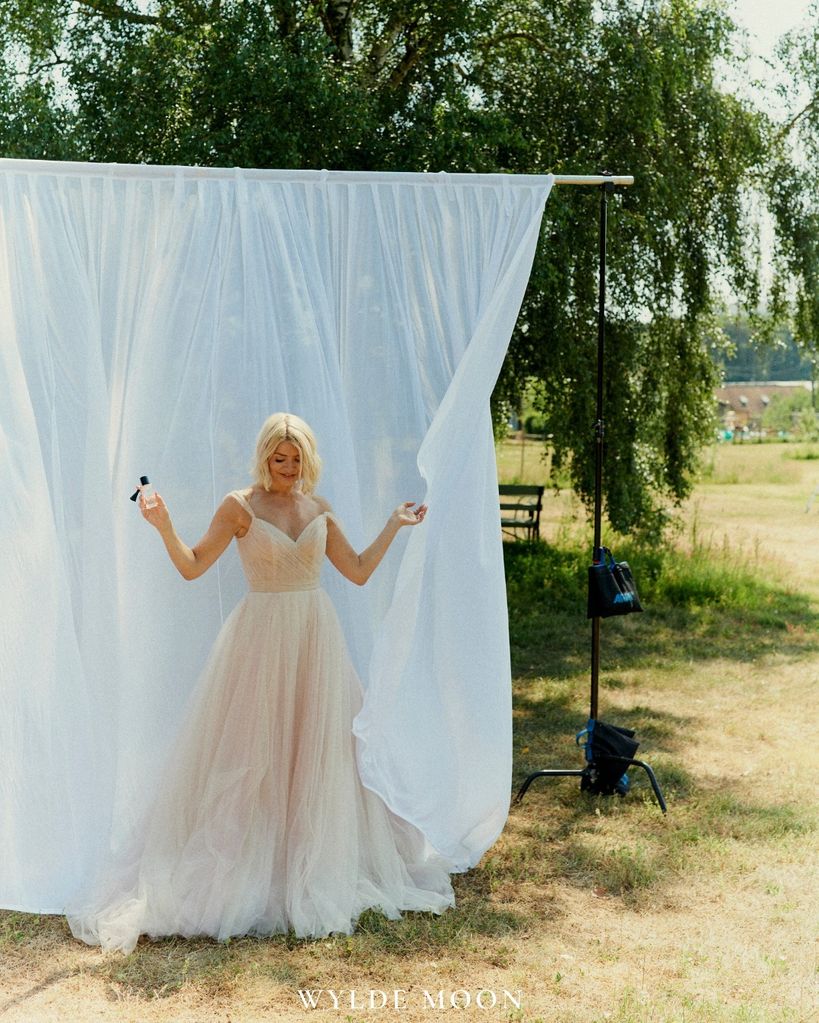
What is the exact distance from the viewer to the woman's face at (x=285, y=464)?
3.27m

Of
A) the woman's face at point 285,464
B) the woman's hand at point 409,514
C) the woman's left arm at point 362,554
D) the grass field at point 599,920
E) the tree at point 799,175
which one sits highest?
the tree at point 799,175

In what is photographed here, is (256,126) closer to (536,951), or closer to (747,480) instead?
(536,951)

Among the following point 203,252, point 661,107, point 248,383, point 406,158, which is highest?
point 661,107

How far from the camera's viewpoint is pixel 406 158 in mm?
5953

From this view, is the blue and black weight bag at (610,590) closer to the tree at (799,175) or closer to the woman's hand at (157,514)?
the woman's hand at (157,514)

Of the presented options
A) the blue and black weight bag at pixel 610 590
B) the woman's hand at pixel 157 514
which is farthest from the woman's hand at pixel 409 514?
the blue and black weight bag at pixel 610 590

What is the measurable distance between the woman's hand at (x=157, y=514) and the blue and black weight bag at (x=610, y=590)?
170 cm

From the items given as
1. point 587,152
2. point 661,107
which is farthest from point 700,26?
point 587,152

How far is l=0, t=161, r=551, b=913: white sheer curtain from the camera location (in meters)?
3.23

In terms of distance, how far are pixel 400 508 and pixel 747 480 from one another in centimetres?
1478

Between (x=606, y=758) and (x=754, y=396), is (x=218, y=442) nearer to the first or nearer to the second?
(x=606, y=758)

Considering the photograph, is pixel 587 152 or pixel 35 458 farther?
pixel 587 152

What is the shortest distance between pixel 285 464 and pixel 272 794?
0.97 meters

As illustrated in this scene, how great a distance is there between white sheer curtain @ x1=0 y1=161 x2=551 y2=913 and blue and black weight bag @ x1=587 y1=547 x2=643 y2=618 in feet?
2.41
